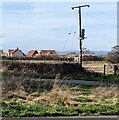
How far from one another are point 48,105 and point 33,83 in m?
5.50

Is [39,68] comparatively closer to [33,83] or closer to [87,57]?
[33,83]

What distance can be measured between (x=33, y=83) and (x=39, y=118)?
7540mm

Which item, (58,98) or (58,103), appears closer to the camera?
(58,103)

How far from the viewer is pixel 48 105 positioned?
36.2 ft

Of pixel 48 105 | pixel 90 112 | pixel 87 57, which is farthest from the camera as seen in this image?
pixel 87 57

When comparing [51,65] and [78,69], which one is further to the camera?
[78,69]

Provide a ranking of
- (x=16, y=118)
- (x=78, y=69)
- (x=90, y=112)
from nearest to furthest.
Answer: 1. (x=16, y=118)
2. (x=90, y=112)
3. (x=78, y=69)

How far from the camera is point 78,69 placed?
32.8 m

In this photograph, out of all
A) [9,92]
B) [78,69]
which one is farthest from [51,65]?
[9,92]

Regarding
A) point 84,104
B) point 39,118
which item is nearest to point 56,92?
point 84,104

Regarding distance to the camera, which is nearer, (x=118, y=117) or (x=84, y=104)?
(x=118, y=117)

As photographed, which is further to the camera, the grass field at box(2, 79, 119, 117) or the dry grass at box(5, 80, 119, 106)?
the dry grass at box(5, 80, 119, 106)

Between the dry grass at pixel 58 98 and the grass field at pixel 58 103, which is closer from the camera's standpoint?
the grass field at pixel 58 103

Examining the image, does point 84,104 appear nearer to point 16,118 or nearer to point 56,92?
point 56,92
